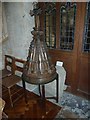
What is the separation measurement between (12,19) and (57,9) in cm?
77

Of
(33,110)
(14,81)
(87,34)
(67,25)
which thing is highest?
(67,25)

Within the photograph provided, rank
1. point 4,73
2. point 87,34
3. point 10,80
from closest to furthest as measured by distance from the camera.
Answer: point 87,34 < point 10,80 < point 4,73

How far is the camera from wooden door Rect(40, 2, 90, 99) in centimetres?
215

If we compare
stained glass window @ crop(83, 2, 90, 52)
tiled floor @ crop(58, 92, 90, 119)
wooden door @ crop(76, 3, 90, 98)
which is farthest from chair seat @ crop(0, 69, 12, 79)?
stained glass window @ crop(83, 2, 90, 52)

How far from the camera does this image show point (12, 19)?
95.8 inches

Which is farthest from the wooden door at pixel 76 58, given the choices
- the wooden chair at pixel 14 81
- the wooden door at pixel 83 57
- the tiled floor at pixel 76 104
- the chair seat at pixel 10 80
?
the chair seat at pixel 10 80

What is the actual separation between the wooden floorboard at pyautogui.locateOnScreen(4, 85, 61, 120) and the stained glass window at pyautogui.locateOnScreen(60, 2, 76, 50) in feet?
3.26

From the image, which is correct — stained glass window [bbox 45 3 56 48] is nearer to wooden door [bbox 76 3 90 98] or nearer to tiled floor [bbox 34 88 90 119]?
wooden door [bbox 76 3 90 98]

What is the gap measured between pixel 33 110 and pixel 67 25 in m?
1.45

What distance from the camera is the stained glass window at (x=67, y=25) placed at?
2.20m

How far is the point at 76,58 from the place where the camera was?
2355mm

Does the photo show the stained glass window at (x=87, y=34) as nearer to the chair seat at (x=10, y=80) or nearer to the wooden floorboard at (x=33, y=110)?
the wooden floorboard at (x=33, y=110)

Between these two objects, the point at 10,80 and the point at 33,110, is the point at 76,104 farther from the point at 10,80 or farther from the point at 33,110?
the point at 10,80

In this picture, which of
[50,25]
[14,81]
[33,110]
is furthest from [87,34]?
[33,110]
